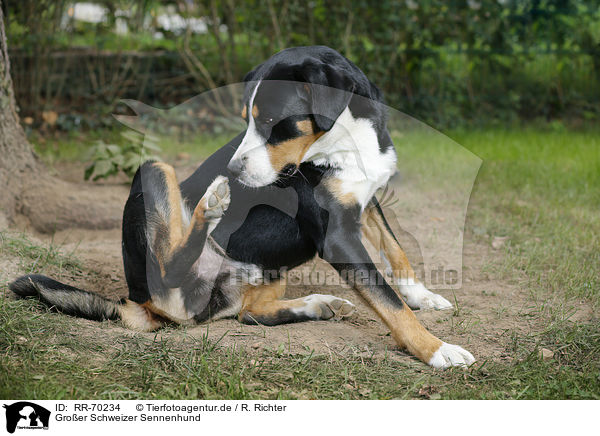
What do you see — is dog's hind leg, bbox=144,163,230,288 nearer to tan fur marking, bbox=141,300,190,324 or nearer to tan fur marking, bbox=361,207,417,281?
tan fur marking, bbox=141,300,190,324

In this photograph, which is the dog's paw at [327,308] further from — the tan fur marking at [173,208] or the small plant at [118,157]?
the small plant at [118,157]

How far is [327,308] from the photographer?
10.8 feet

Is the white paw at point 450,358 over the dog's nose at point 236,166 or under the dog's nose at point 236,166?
under

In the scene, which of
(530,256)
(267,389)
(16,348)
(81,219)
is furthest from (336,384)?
(81,219)

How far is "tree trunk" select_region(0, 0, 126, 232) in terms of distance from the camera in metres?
4.54

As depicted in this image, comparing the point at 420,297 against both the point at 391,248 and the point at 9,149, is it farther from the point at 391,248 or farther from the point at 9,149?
the point at 9,149

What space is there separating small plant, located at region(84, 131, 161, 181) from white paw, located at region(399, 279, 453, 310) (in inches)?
108

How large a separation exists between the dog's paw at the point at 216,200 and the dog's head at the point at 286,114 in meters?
0.10

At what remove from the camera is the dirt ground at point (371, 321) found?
2904 millimetres

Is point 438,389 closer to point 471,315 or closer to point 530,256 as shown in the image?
point 471,315

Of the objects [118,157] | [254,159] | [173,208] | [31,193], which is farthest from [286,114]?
[118,157]

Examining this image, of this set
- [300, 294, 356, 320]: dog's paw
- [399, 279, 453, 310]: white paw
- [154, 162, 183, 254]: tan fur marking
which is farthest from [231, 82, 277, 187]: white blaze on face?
[399, 279, 453, 310]: white paw
